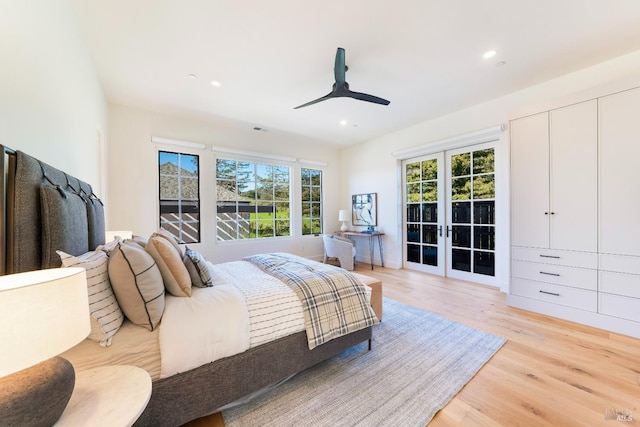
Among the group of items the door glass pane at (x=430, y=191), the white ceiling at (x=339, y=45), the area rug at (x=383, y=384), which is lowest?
the area rug at (x=383, y=384)

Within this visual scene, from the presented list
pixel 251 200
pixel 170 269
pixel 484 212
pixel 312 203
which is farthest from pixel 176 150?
pixel 484 212

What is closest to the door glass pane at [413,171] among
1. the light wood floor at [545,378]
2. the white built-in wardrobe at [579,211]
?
the white built-in wardrobe at [579,211]

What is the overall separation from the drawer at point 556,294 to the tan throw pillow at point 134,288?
11.8 feet

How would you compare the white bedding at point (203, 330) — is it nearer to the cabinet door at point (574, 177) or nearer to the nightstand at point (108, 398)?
the nightstand at point (108, 398)

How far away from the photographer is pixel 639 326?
2281 millimetres

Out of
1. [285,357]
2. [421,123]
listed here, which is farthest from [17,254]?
[421,123]

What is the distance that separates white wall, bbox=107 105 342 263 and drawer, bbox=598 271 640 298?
14.1 feet

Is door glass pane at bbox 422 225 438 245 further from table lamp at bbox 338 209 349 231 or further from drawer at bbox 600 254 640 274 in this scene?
drawer at bbox 600 254 640 274

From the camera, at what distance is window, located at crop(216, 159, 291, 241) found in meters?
4.56

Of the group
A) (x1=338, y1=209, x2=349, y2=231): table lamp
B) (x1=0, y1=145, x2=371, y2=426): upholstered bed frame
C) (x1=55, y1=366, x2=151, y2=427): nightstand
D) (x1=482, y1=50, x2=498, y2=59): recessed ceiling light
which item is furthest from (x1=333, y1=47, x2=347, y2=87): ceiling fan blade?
(x1=338, y1=209, x2=349, y2=231): table lamp

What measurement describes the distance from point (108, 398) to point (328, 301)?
1284 mm

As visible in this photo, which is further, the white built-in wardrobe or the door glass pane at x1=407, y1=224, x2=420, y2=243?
the door glass pane at x1=407, y1=224, x2=420, y2=243

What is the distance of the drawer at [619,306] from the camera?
7.55 ft

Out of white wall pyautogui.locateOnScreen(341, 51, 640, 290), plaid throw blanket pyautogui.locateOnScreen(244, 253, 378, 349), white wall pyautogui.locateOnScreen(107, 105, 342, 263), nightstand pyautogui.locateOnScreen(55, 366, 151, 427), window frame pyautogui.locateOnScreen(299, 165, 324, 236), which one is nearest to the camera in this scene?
nightstand pyautogui.locateOnScreen(55, 366, 151, 427)
